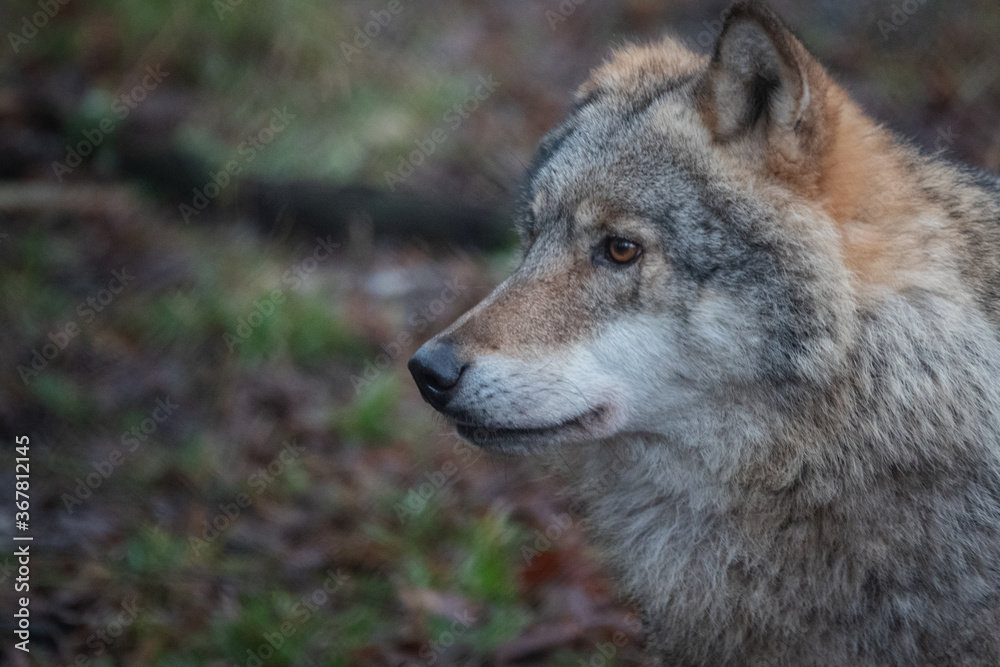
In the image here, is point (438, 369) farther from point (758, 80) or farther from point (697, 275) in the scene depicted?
point (758, 80)

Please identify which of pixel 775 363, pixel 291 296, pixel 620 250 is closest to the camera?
pixel 775 363

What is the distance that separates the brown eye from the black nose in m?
0.64

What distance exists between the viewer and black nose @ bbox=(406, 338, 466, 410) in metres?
2.97

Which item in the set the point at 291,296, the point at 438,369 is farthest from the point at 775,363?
the point at 291,296

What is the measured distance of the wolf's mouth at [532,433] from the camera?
305cm

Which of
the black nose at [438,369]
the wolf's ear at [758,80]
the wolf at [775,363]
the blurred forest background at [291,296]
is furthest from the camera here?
the blurred forest background at [291,296]

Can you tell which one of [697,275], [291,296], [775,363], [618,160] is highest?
[618,160]

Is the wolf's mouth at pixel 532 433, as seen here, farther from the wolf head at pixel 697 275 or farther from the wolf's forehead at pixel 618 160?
the wolf's forehead at pixel 618 160

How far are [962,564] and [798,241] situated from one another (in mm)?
1177

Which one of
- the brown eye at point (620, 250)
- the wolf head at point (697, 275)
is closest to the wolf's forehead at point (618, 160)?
the wolf head at point (697, 275)

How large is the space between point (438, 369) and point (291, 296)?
12.8 feet

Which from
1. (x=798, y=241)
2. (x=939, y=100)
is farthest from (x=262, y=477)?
(x=939, y=100)

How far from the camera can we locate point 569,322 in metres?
3.08

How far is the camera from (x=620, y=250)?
3088 mm
